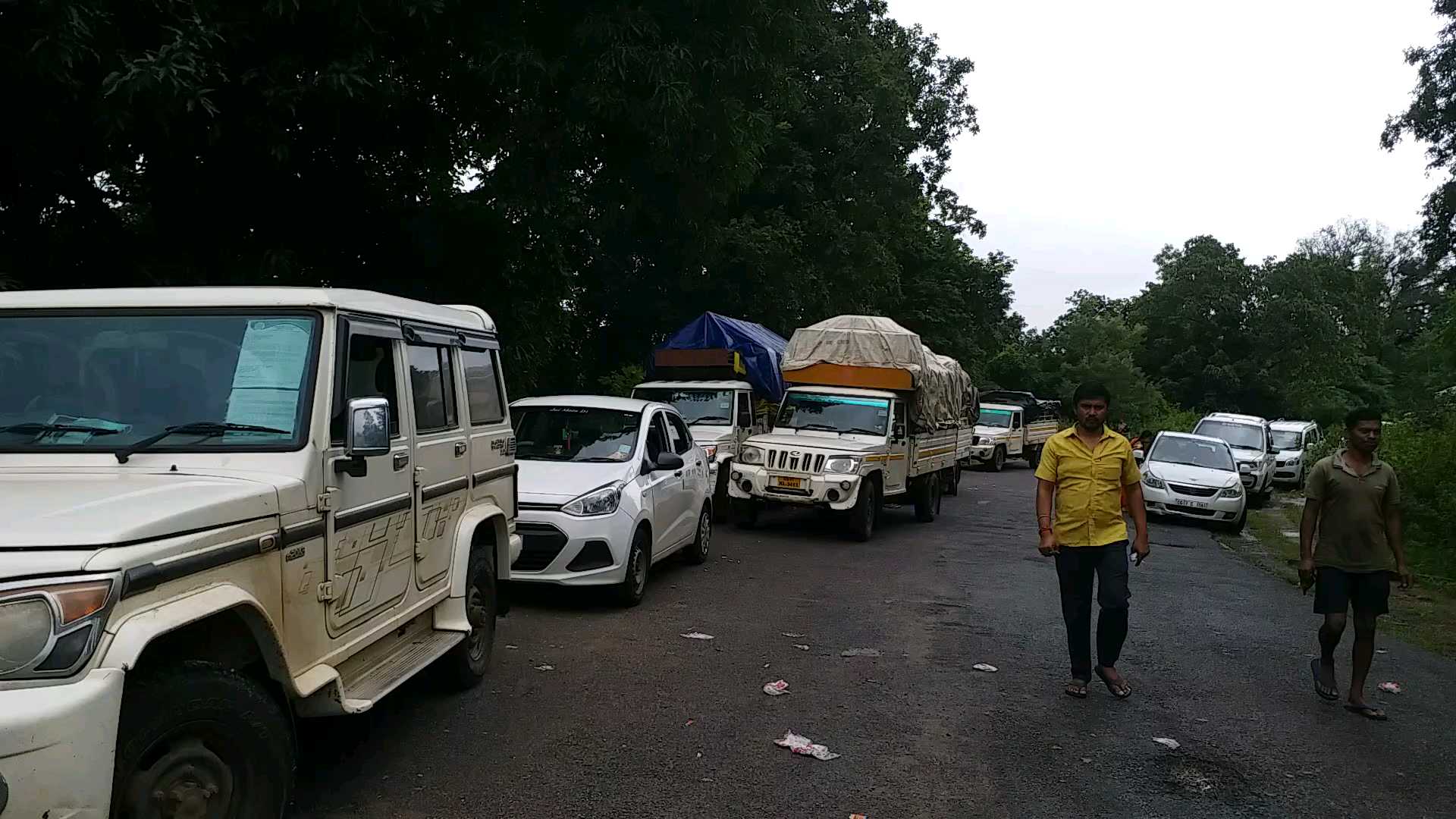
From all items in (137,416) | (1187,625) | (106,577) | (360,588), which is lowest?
(1187,625)

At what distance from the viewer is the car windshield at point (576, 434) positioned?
31.4 feet

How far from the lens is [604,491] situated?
8.68m

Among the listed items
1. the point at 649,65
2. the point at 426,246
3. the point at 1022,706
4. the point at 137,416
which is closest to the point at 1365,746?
the point at 1022,706

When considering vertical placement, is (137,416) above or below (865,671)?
above

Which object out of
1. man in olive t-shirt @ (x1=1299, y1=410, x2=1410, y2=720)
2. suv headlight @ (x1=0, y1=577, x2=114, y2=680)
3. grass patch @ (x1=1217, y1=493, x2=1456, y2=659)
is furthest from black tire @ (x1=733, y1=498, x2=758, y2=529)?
suv headlight @ (x1=0, y1=577, x2=114, y2=680)

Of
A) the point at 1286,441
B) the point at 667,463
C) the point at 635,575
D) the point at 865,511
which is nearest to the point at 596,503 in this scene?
the point at 635,575

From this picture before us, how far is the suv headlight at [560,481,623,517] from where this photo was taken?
27.8 feet

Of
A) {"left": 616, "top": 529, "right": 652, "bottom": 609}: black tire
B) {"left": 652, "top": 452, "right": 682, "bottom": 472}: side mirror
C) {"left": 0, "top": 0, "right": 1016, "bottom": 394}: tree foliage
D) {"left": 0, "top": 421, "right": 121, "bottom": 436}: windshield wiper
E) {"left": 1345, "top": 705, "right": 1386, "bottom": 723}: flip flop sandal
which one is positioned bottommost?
{"left": 1345, "top": 705, "right": 1386, "bottom": 723}: flip flop sandal

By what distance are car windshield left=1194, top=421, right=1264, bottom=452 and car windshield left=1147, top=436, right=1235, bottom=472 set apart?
16.5 feet

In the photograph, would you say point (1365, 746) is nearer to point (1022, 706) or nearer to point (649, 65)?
point (1022, 706)

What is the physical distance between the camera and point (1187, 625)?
9.30 m

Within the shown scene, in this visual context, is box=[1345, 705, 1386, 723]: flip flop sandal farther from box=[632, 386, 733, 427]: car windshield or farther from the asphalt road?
box=[632, 386, 733, 427]: car windshield

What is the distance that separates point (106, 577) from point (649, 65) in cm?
826

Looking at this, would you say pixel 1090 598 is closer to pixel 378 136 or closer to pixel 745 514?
pixel 378 136
